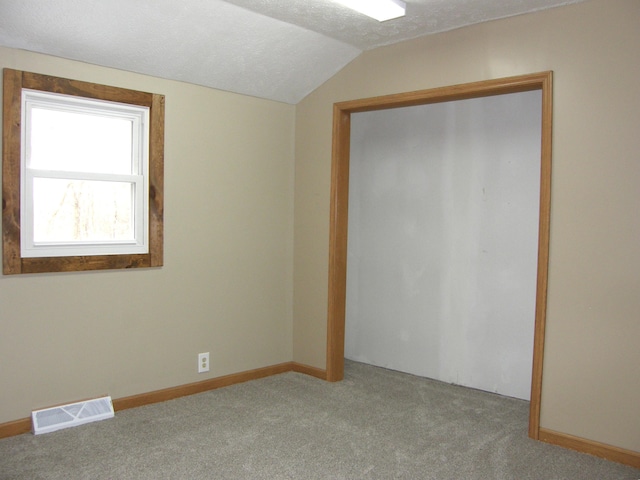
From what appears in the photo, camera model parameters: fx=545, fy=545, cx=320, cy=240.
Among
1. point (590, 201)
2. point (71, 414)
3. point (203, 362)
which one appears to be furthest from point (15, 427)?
point (590, 201)

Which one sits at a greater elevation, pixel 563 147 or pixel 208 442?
pixel 563 147

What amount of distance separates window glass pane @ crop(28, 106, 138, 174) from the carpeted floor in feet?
5.26

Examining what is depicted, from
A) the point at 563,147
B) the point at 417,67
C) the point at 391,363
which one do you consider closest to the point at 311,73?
the point at 417,67

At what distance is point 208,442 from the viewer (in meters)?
3.09

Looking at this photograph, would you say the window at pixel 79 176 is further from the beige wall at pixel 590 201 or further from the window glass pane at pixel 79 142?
the beige wall at pixel 590 201

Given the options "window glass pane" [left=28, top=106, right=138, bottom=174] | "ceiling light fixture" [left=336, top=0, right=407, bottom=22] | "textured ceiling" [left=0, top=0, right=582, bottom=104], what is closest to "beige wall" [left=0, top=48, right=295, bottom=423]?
"textured ceiling" [left=0, top=0, right=582, bottom=104]

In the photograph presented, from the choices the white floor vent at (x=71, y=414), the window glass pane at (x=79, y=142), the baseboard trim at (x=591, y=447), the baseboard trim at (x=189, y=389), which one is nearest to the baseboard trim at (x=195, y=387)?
the baseboard trim at (x=189, y=389)

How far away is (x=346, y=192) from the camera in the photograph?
4.33 m

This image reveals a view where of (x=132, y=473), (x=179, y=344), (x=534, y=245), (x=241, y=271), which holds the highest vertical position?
(x=534, y=245)

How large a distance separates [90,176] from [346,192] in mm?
1886

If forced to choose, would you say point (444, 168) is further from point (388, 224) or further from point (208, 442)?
point (208, 442)

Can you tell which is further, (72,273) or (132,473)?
(72,273)

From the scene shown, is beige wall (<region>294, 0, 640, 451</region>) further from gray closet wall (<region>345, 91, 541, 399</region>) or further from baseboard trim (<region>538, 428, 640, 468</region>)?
gray closet wall (<region>345, 91, 541, 399</region>)

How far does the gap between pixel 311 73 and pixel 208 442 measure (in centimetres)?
272
